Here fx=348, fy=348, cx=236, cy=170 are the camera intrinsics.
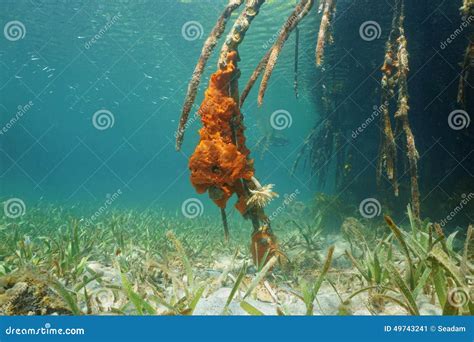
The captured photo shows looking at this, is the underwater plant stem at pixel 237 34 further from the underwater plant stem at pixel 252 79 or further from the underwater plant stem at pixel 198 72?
the underwater plant stem at pixel 252 79

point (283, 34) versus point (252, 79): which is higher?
point (283, 34)

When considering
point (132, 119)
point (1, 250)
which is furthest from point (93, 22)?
point (132, 119)

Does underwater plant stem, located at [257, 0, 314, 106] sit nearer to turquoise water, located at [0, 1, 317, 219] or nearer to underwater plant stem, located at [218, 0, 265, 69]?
underwater plant stem, located at [218, 0, 265, 69]

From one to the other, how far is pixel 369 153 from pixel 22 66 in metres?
29.0

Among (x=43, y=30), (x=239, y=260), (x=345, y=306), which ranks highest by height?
(x=345, y=306)

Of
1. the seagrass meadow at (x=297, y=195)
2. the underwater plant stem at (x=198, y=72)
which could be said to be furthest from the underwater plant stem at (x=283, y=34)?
the underwater plant stem at (x=198, y=72)

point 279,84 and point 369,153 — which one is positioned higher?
point 279,84

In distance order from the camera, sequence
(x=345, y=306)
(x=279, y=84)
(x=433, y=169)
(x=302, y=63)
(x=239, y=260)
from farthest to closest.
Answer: (x=279, y=84)
(x=302, y=63)
(x=433, y=169)
(x=239, y=260)
(x=345, y=306)

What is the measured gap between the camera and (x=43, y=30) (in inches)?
786

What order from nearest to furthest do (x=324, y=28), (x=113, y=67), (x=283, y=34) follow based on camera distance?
(x=324, y=28), (x=283, y=34), (x=113, y=67)

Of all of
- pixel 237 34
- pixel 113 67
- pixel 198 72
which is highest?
pixel 237 34

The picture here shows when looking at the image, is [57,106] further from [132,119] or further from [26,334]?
[26,334]

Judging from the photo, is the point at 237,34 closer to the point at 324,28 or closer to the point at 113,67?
the point at 324,28

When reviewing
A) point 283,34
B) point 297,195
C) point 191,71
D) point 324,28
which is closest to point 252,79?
point 283,34
